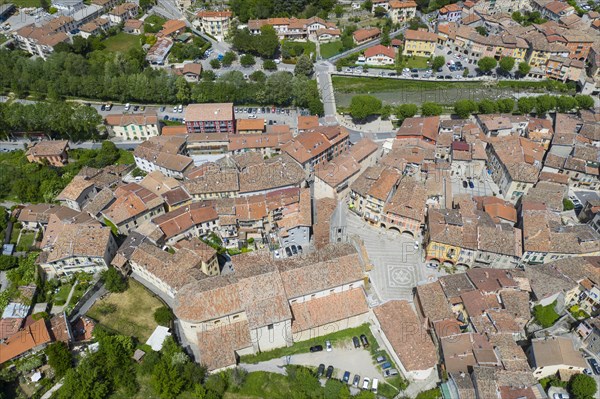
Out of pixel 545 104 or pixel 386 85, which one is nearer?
pixel 545 104

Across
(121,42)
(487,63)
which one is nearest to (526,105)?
(487,63)

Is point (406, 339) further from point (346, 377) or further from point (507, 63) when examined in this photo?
point (507, 63)

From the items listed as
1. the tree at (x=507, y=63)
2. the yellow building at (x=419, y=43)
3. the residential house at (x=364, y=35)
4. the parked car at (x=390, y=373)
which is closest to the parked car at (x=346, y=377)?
the parked car at (x=390, y=373)

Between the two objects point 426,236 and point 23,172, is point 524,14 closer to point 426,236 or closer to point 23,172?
point 426,236

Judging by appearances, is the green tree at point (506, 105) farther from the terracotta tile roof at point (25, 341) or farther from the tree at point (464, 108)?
the terracotta tile roof at point (25, 341)

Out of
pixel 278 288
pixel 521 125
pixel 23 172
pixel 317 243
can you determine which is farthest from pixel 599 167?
pixel 23 172
